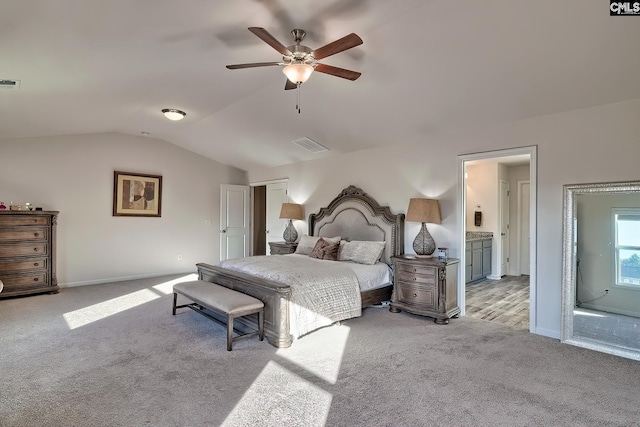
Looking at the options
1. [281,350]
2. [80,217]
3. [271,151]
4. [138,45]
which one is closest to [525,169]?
[271,151]

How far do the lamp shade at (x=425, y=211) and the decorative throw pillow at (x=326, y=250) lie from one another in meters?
1.28

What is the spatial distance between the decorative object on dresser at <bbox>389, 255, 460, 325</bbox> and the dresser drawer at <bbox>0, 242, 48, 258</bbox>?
545cm

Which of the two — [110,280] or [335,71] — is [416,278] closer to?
[335,71]

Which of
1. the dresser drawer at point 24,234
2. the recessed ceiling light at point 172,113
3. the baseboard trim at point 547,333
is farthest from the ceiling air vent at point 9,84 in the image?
the baseboard trim at point 547,333

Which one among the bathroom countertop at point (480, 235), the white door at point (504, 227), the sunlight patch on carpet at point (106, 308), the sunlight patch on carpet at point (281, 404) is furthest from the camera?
the white door at point (504, 227)

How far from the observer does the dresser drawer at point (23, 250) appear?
16.4 ft

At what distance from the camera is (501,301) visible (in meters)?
5.12

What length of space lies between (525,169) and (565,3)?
5.57 m

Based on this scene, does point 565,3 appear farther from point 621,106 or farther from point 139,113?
point 139,113

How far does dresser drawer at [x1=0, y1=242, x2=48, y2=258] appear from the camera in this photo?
5000 millimetres

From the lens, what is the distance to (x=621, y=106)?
3232mm

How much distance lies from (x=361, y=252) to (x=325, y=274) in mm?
1103

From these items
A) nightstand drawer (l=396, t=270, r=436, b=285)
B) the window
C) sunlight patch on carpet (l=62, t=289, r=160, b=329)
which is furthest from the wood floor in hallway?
sunlight patch on carpet (l=62, t=289, r=160, b=329)

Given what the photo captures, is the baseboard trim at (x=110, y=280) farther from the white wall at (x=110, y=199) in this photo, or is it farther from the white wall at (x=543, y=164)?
the white wall at (x=543, y=164)
